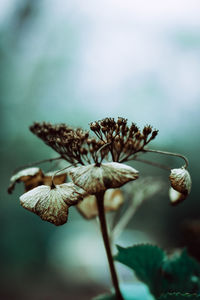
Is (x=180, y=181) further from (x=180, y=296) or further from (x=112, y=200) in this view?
(x=112, y=200)

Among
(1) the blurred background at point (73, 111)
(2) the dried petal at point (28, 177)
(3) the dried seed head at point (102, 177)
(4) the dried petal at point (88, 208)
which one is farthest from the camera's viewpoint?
(1) the blurred background at point (73, 111)

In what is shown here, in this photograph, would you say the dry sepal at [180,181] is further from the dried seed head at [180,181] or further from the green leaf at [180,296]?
the green leaf at [180,296]

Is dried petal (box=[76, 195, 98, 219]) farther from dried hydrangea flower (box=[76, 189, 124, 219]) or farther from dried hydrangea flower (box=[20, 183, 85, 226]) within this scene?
dried hydrangea flower (box=[20, 183, 85, 226])

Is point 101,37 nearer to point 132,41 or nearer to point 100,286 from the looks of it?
point 132,41

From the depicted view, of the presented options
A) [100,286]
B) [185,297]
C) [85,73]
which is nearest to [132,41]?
[85,73]

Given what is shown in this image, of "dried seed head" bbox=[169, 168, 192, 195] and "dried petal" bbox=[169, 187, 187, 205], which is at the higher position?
"dried seed head" bbox=[169, 168, 192, 195]

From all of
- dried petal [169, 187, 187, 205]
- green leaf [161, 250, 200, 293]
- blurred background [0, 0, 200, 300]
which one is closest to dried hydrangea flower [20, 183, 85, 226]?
dried petal [169, 187, 187, 205]

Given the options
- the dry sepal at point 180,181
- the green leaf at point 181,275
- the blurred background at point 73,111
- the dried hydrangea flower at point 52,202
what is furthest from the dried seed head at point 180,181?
the blurred background at point 73,111

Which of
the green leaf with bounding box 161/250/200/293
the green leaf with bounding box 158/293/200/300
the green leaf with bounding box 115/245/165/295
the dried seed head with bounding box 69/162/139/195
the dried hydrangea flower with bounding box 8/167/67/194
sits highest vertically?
the dried seed head with bounding box 69/162/139/195
